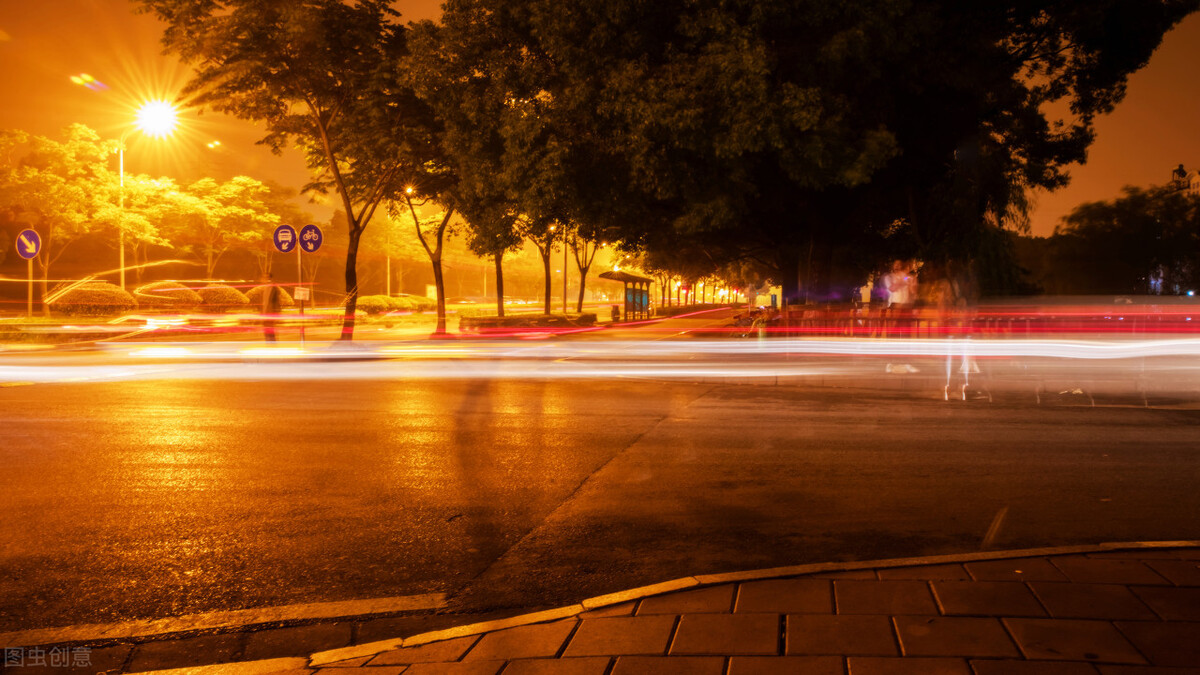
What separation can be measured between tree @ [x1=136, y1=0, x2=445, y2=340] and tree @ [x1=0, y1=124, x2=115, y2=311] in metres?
15.9

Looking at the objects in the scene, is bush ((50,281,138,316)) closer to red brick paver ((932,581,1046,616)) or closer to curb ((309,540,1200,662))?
curb ((309,540,1200,662))

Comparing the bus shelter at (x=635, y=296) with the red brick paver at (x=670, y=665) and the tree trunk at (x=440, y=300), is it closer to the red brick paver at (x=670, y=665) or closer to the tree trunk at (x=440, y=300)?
the tree trunk at (x=440, y=300)

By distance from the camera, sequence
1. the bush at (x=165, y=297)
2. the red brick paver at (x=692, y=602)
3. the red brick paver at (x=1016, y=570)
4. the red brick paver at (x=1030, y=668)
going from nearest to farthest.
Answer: the red brick paver at (x=1030, y=668)
the red brick paver at (x=692, y=602)
the red brick paver at (x=1016, y=570)
the bush at (x=165, y=297)

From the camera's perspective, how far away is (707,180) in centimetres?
2109

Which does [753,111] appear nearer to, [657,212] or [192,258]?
[657,212]

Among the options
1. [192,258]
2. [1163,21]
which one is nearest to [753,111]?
[1163,21]

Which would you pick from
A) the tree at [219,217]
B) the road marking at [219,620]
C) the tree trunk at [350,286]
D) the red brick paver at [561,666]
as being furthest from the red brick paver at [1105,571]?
the tree at [219,217]

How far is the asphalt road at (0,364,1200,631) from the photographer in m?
5.02

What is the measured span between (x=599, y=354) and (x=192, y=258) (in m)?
51.1

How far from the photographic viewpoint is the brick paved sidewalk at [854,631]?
137 inches

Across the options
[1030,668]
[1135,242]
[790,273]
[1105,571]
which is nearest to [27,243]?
[790,273]

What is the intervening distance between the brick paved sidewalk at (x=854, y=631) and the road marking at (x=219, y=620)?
631 millimetres

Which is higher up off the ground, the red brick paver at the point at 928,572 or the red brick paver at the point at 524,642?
the red brick paver at the point at 928,572

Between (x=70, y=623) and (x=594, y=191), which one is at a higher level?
(x=594, y=191)
